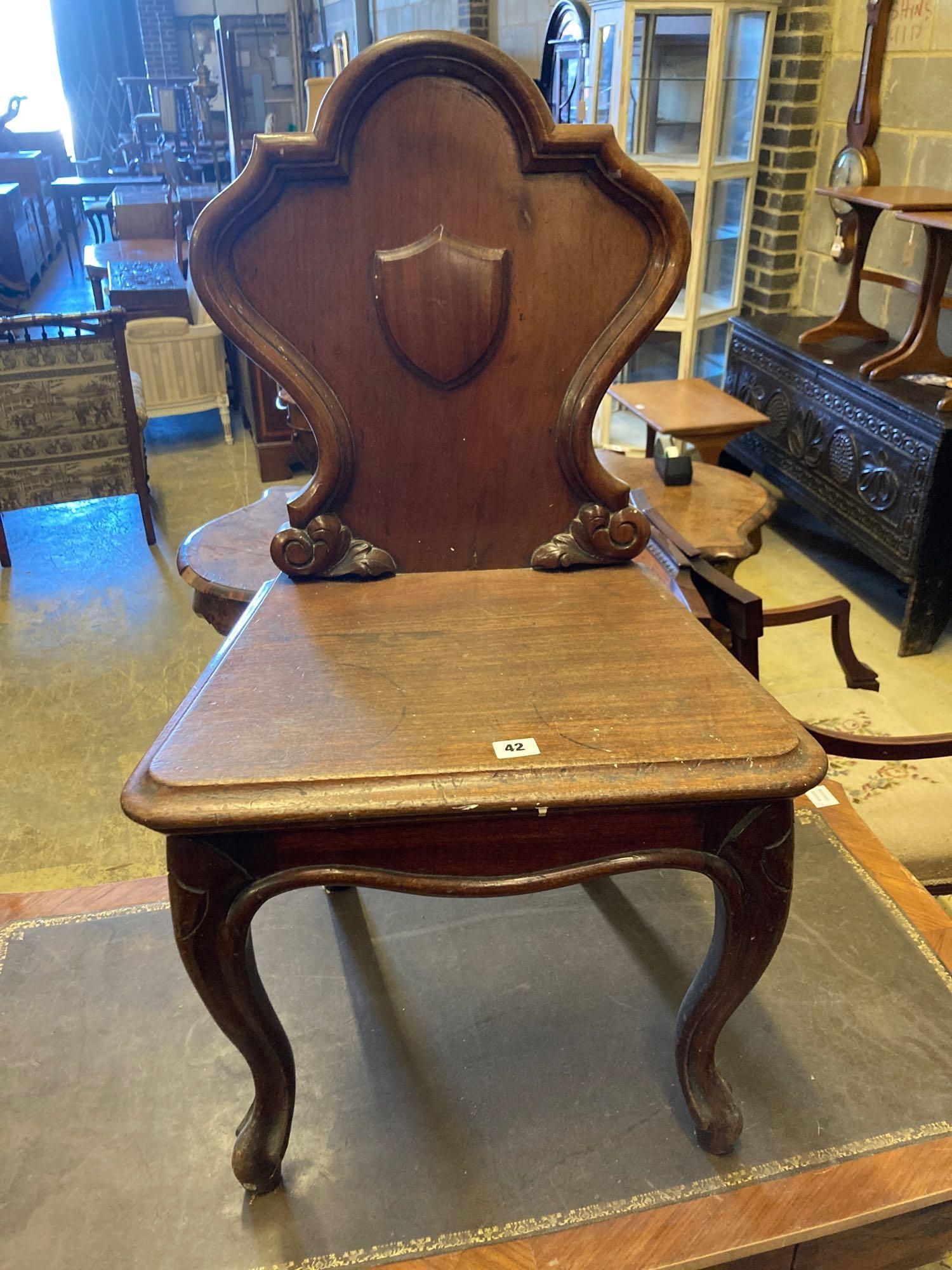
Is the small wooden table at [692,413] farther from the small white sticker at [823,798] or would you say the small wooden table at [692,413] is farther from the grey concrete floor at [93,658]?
the grey concrete floor at [93,658]

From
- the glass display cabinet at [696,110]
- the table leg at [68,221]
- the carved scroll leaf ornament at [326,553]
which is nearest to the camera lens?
the carved scroll leaf ornament at [326,553]

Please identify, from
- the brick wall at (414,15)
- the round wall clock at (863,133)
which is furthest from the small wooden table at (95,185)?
the round wall clock at (863,133)

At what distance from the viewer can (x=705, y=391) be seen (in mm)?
3256

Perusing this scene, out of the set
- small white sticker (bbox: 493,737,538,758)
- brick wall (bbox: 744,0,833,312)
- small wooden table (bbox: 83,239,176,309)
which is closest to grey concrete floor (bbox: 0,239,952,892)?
brick wall (bbox: 744,0,833,312)

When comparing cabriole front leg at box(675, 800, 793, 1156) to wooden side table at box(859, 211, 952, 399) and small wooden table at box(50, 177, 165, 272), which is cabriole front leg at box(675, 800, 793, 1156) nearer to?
wooden side table at box(859, 211, 952, 399)

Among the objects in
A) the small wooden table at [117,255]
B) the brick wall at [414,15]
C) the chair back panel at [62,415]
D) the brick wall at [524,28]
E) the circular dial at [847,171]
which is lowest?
the chair back panel at [62,415]

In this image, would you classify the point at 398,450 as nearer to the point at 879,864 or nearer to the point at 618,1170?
the point at 618,1170

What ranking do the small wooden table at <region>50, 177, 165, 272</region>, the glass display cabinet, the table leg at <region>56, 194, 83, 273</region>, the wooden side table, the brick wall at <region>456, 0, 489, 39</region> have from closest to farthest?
the wooden side table → the glass display cabinet → the brick wall at <region>456, 0, 489, 39</region> → the small wooden table at <region>50, 177, 165, 272</region> → the table leg at <region>56, 194, 83, 273</region>

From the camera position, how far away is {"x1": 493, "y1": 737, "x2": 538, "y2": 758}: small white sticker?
0.80 m

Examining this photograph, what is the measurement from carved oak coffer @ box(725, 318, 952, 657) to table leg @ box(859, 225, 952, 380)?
0.07m

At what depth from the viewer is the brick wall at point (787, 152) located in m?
3.33

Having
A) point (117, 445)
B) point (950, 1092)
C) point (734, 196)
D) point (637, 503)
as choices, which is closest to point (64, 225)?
point (117, 445)

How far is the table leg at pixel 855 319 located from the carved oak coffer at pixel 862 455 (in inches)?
2.0

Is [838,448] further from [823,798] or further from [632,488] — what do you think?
[823,798]
